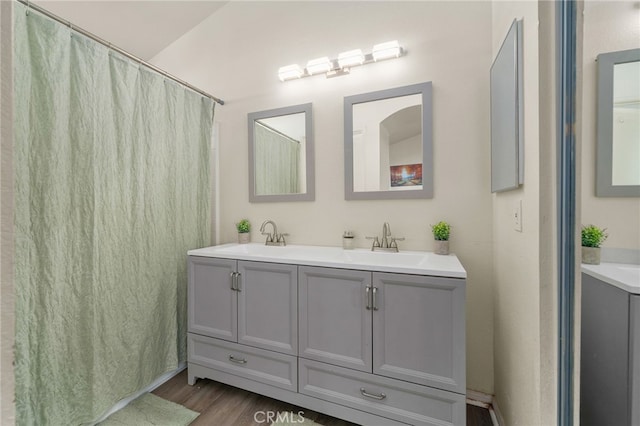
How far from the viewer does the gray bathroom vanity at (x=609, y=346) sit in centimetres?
77

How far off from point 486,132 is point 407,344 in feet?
4.18

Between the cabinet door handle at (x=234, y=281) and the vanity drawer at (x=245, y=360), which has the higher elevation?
the cabinet door handle at (x=234, y=281)

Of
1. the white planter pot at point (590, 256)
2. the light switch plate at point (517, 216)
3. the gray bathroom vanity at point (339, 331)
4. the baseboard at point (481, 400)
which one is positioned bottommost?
the baseboard at point (481, 400)

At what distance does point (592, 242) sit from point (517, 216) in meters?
0.32

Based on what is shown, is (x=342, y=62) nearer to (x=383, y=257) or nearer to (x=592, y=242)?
(x=383, y=257)

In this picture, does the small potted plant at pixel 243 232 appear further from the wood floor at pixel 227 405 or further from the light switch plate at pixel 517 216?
the light switch plate at pixel 517 216

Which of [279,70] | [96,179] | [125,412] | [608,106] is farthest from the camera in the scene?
[279,70]

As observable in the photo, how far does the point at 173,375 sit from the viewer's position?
1907 mm

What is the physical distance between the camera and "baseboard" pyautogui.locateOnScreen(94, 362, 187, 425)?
1.52 metres

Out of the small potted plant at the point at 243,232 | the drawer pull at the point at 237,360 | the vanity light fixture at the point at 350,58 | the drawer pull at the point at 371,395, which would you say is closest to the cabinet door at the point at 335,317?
the drawer pull at the point at 371,395

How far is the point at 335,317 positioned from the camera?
142cm

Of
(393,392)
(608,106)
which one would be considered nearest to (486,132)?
(608,106)

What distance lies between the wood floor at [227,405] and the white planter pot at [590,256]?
1.23m

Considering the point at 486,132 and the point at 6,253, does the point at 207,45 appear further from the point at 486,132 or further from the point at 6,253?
the point at 6,253
